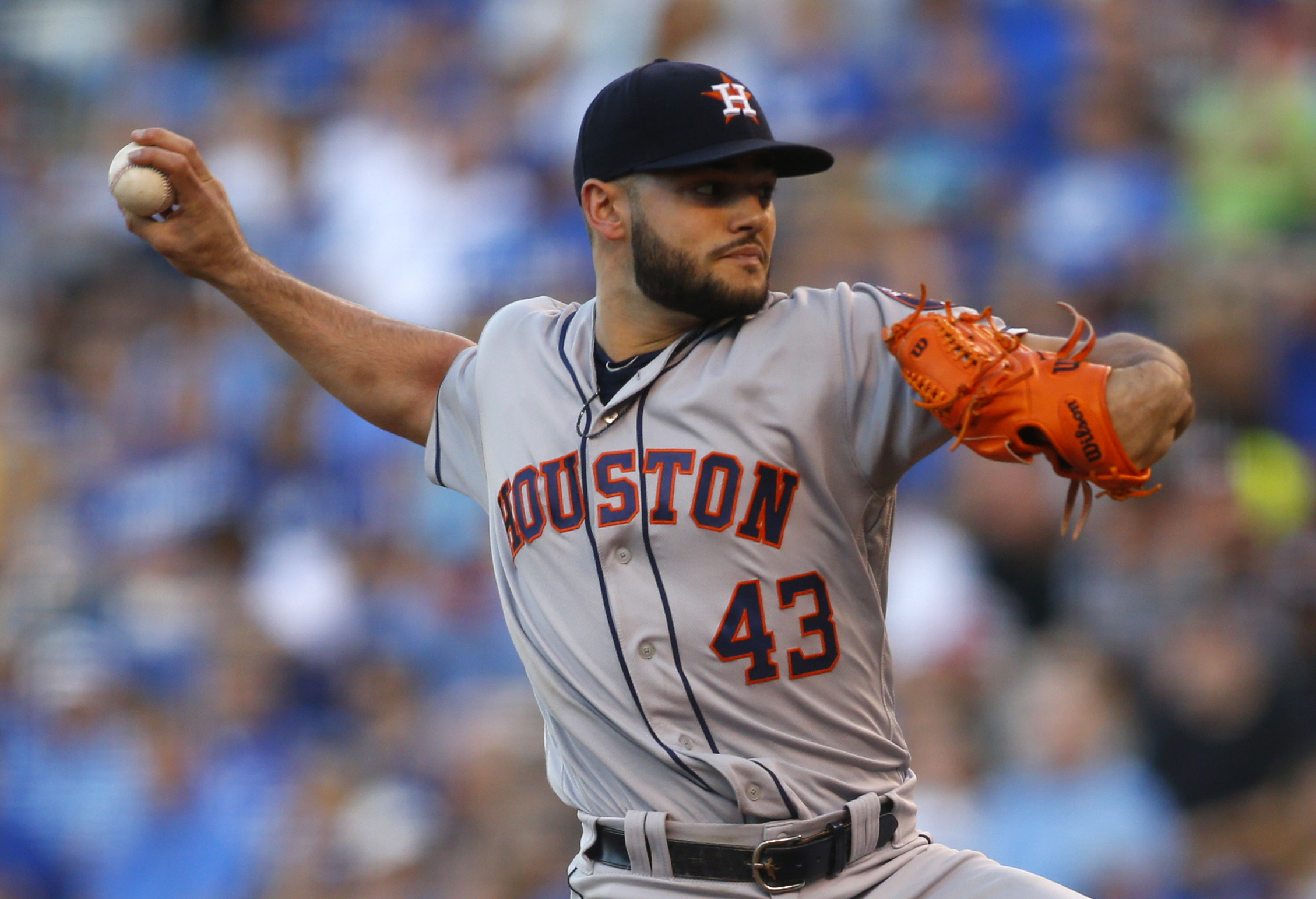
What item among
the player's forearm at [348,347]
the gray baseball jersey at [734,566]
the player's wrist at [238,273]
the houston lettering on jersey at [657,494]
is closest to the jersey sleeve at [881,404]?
the gray baseball jersey at [734,566]

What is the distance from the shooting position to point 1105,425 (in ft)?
7.68

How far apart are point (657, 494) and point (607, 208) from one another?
1.89 ft

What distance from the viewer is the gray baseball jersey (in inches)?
103

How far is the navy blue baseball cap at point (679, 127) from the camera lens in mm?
2705

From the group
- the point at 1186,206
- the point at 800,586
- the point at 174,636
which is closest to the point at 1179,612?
the point at 1186,206

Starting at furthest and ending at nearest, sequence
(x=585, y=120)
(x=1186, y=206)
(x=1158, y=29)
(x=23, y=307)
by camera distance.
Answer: (x=23, y=307) → (x=1158, y=29) → (x=1186, y=206) → (x=585, y=120)

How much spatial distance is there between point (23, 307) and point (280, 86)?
176 cm

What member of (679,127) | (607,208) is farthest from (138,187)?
(679,127)

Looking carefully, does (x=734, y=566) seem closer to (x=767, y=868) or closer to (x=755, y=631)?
(x=755, y=631)

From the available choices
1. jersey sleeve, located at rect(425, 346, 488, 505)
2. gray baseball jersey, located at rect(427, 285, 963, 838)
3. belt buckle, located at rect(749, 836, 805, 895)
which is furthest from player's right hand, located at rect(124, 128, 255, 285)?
belt buckle, located at rect(749, 836, 805, 895)

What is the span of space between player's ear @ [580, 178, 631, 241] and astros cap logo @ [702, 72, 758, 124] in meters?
0.24

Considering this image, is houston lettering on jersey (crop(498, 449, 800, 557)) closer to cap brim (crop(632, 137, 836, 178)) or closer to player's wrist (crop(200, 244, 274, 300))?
cap brim (crop(632, 137, 836, 178))

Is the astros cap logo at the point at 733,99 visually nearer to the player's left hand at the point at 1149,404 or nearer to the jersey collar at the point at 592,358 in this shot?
the jersey collar at the point at 592,358

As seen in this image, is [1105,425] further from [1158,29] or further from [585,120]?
[1158,29]
